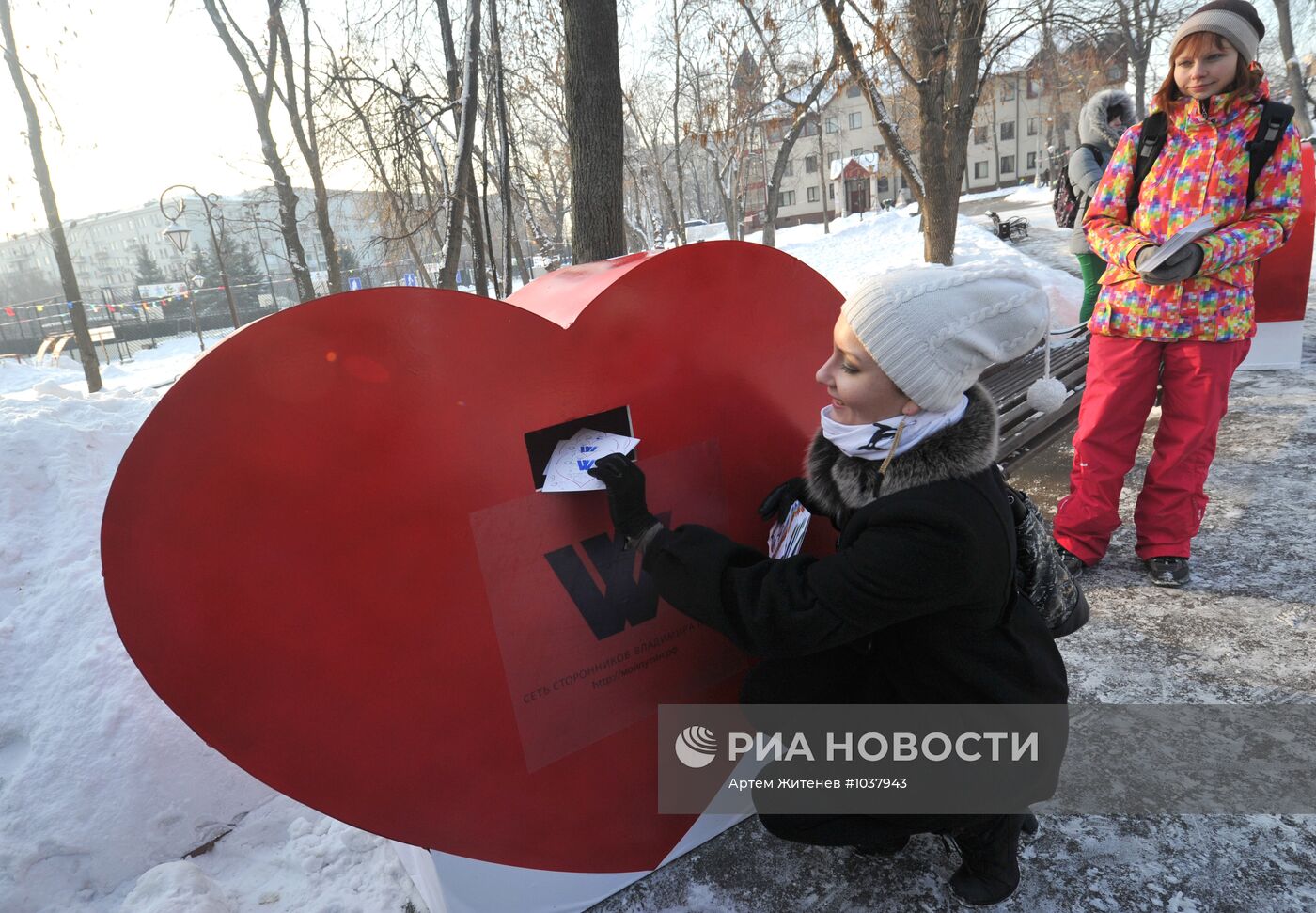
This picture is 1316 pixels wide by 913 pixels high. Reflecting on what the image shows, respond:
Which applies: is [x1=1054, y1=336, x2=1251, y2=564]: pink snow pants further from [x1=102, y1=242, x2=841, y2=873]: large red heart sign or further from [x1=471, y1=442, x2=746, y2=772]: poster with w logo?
[x1=471, y1=442, x2=746, y2=772]: poster with w logo

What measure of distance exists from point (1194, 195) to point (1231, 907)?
2.19 metres

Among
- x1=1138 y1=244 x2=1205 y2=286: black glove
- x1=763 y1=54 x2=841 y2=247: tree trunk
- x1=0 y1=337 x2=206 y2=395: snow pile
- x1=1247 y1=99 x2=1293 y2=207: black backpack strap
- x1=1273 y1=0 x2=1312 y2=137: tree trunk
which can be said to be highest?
x1=1273 y1=0 x2=1312 y2=137: tree trunk

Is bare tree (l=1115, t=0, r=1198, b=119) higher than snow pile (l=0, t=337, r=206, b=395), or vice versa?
bare tree (l=1115, t=0, r=1198, b=119)

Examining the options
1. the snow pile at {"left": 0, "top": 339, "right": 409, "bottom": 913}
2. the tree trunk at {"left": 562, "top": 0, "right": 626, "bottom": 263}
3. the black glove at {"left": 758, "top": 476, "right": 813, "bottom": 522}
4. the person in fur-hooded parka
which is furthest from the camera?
the person in fur-hooded parka

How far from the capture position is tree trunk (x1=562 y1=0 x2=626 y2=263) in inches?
125

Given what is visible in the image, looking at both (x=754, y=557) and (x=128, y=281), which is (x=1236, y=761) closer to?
(x=754, y=557)

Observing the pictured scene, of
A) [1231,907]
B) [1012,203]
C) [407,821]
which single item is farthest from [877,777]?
[1012,203]

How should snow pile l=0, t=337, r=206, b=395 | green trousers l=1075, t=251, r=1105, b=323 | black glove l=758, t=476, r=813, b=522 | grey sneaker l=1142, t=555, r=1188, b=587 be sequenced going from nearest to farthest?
1. black glove l=758, t=476, r=813, b=522
2. grey sneaker l=1142, t=555, r=1188, b=587
3. green trousers l=1075, t=251, r=1105, b=323
4. snow pile l=0, t=337, r=206, b=395

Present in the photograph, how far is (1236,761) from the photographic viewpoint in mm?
1965

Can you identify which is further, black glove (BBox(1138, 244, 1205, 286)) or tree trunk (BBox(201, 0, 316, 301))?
tree trunk (BBox(201, 0, 316, 301))

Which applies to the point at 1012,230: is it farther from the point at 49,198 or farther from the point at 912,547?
the point at 49,198

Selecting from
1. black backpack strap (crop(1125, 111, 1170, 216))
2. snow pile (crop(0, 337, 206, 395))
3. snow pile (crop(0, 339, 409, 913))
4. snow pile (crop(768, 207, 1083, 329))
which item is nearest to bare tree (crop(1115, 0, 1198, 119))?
snow pile (crop(768, 207, 1083, 329))

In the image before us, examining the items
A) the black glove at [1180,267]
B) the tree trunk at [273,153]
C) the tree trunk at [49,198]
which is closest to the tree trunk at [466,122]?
the black glove at [1180,267]

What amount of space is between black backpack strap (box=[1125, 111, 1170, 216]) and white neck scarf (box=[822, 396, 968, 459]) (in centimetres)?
185
